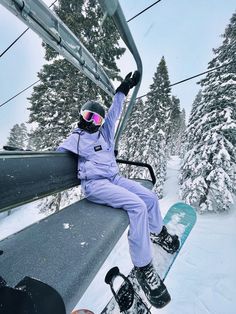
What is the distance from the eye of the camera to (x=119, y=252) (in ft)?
24.7

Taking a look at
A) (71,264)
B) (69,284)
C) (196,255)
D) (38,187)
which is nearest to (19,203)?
(38,187)

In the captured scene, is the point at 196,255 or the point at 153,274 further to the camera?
the point at 196,255

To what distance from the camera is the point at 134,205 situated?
2.40 meters

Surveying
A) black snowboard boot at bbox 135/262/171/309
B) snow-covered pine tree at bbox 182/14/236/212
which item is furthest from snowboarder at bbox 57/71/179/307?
snow-covered pine tree at bbox 182/14/236/212

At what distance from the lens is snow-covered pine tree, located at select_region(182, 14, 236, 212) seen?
1253 cm

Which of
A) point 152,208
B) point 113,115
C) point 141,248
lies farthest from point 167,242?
point 113,115

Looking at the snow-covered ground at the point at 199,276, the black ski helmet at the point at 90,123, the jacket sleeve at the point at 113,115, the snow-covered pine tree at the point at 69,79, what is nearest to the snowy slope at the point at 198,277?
the snow-covered ground at the point at 199,276

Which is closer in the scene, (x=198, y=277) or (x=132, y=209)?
(x=132, y=209)

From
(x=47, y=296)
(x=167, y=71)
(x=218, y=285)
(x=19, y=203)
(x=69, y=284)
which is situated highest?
(x=167, y=71)

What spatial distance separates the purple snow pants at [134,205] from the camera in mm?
2209

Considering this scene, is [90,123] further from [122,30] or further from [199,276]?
[199,276]

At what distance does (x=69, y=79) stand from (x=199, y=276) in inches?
407

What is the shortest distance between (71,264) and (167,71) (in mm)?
23780

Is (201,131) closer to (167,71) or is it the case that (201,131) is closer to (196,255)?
(196,255)
